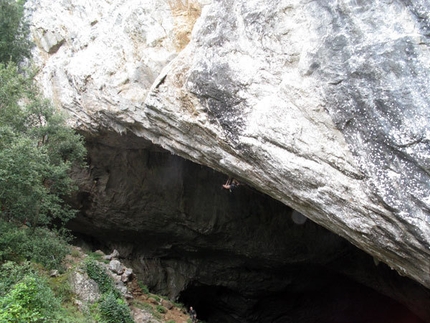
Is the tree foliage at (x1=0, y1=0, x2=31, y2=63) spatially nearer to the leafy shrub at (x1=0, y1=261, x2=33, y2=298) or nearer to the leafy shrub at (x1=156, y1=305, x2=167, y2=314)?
the leafy shrub at (x1=0, y1=261, x2=33, y2=298)

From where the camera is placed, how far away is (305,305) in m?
25.5

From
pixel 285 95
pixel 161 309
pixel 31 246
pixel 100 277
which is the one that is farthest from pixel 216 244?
pixel 285 95

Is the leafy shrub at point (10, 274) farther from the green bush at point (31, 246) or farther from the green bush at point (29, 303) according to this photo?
the green bush at point (31, 246)

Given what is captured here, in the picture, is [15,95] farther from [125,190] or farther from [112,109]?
[125,190]

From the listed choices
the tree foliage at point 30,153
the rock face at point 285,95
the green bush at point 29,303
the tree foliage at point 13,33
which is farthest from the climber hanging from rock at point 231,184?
the tree foliage at point 13,33

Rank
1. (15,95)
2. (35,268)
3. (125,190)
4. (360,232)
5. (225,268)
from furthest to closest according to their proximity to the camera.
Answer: (225,268), (125,190), (15,95), (35,268), (360,232)

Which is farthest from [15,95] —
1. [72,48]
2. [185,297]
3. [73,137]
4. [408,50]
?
[185,297]

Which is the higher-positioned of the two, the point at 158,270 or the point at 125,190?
the point at 125,190

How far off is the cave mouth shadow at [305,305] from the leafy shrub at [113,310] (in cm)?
915

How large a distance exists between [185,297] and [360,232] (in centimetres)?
1406

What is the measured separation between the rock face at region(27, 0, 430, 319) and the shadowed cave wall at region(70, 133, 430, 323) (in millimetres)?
3247

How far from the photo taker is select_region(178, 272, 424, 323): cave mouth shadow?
78.0ft

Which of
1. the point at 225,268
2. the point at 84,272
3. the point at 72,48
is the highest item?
the point at 72,48

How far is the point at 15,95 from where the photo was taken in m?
13.5
